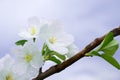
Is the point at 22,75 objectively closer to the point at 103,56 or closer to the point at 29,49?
the point at 29,49

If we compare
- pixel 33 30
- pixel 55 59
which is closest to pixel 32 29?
pixel 33 30

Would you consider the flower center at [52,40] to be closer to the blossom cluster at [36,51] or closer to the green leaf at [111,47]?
the blossom cluster at [36,51]

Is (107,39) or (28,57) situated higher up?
(107,39)

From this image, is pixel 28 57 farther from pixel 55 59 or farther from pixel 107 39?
pixel 107 39

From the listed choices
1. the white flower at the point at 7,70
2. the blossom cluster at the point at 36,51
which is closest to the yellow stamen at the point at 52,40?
the blossom cluster at the point at 36,51

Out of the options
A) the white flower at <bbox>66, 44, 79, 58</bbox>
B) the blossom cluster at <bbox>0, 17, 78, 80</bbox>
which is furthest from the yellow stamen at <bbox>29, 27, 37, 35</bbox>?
the white flower at <bbox>66, 44, 79, 58</bbox>

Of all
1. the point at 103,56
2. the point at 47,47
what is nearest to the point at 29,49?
the point at 47,47
